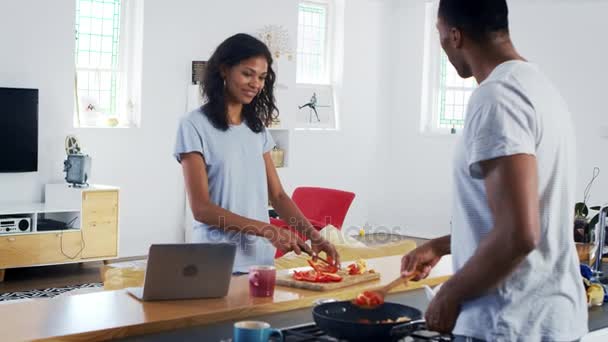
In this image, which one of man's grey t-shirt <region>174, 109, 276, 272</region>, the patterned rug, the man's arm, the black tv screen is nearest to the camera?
the man's arm

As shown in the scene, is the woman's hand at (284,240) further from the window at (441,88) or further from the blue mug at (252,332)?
the window at (441,88)

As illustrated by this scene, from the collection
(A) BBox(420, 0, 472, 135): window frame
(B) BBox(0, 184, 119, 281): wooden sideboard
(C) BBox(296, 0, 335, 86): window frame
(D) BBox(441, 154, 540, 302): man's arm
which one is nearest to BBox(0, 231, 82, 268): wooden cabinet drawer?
(B) BBox(0, 184, 119, 281): wooden sideboard

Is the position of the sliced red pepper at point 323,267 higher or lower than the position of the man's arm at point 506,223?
lower

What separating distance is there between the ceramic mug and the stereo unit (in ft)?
14.5

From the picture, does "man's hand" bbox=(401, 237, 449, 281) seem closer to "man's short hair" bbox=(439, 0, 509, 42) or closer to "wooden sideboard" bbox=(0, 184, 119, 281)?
"man's short hair" bbox=(439, 0, 509, 42)

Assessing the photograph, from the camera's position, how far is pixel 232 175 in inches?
114

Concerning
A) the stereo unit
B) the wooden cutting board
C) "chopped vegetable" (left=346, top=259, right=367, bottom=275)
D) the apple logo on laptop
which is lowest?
the stereo unit

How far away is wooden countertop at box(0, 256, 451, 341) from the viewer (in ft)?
6.61

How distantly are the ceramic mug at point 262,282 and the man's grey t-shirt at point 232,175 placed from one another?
0.38 meters

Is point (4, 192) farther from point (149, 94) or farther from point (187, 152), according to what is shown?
point (187, 152)

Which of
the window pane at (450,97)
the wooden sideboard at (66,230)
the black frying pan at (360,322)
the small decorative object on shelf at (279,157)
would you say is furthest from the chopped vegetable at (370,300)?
the window pane at (450,97)

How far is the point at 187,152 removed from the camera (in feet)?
9.27

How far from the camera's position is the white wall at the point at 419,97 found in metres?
8.30

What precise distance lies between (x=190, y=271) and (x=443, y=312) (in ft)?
3.10
